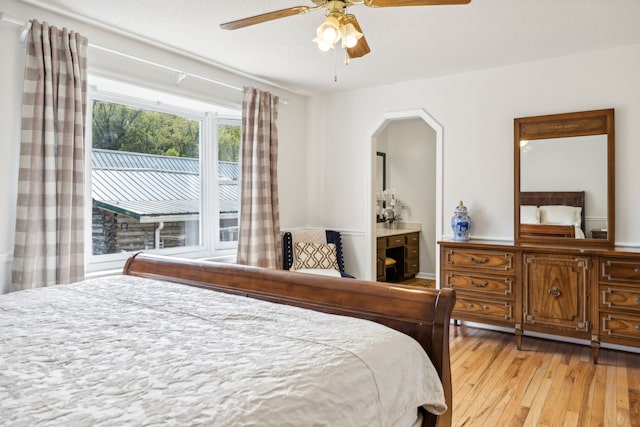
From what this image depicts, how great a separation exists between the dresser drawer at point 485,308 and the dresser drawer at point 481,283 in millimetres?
83

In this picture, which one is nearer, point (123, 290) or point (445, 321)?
point (445, 321)

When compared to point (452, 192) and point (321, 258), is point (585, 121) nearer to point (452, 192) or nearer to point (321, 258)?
point (452, 192)

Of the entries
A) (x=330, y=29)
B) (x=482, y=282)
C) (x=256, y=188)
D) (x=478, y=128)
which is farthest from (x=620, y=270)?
(x=256, y=188)

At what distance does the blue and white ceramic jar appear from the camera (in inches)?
155

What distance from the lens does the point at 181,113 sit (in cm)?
403

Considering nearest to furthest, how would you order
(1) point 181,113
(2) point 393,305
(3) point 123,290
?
(2) point 393,305, (3) point 123,290, (1) point 181,113

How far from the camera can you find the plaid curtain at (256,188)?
4.09 m

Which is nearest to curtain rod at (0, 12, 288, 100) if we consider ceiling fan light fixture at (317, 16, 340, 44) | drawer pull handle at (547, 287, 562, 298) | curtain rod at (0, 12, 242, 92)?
curtain rod at (0, 12, 242, 92)

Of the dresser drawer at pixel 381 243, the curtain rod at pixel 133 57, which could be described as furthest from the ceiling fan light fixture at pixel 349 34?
the dresser drawer at pixel 381 243

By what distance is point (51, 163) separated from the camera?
8.79 feet

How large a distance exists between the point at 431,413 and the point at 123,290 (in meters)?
1.46

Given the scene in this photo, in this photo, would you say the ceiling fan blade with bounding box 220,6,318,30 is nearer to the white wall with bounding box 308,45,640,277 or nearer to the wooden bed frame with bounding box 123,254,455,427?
the wooden bed frame with bounding box 123,254,455,427

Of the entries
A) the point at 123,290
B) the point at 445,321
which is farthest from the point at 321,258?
the point at 445,321

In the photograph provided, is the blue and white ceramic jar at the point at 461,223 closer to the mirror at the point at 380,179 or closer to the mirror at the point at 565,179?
the mirror at the point at 565,179
